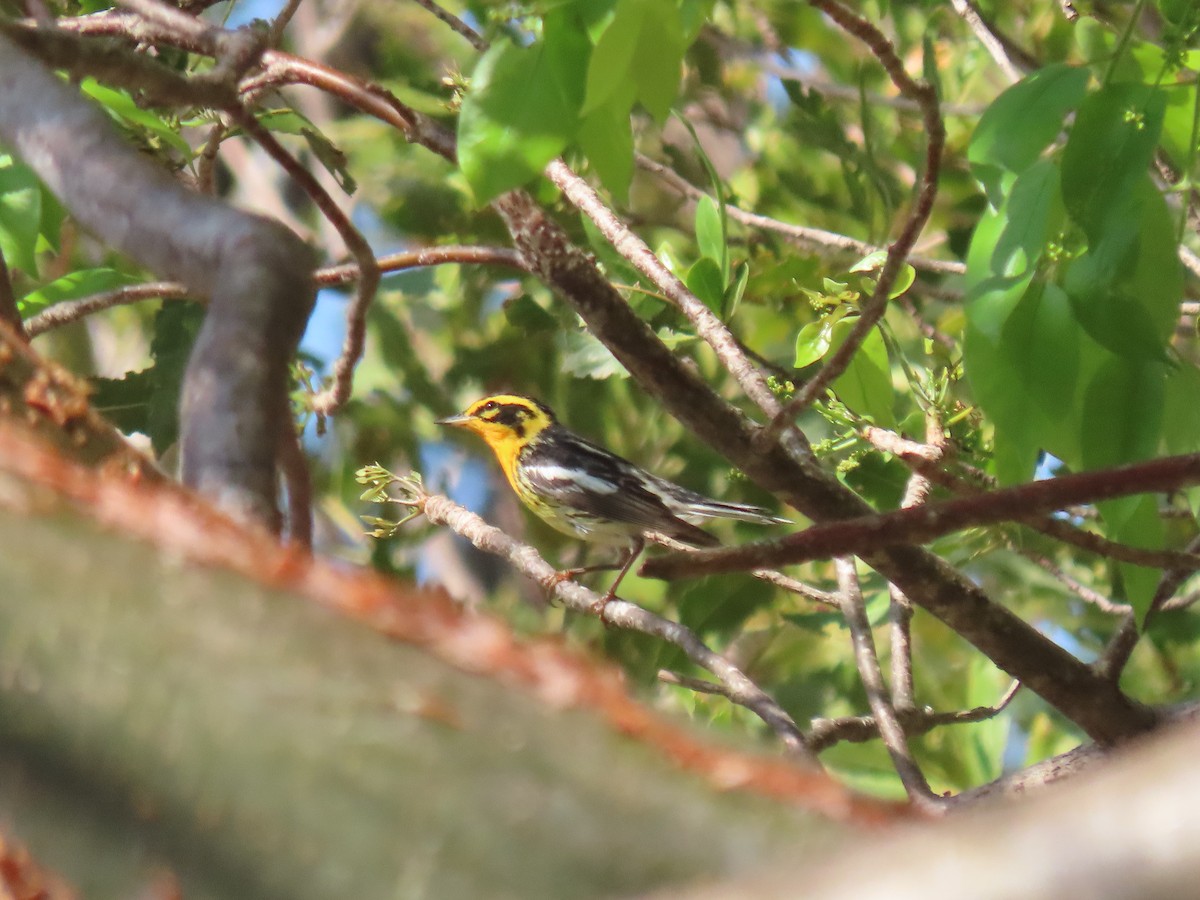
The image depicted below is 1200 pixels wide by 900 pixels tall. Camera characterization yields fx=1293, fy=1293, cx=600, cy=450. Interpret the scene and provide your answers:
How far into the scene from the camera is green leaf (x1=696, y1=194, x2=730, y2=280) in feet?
8.39

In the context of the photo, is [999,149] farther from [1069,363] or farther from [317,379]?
[317,379]

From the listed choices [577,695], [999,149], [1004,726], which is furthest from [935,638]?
[577,695]

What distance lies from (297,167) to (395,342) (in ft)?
9.77

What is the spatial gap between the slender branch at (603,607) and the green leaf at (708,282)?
0.73 metres

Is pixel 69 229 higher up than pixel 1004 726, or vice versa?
pixel 69 229

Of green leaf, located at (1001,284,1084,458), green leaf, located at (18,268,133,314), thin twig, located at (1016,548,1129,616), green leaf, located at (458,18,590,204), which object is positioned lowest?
green leaf, located at (1001,284,1084,458)

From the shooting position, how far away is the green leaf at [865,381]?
2.30 metres

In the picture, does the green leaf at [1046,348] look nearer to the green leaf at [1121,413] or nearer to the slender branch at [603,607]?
the green leaf at [1121,413]

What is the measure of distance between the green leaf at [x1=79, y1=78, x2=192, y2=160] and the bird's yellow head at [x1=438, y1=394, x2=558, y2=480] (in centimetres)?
250

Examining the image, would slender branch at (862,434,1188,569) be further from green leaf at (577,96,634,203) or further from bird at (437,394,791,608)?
bird at (437,394,791,608)

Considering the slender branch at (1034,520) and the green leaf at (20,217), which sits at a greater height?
the green leaf at (20,217)

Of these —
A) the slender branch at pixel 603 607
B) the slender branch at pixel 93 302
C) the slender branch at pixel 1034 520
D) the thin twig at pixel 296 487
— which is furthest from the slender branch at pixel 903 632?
the slender branch at pixel 93 302

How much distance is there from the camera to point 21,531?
36.2 inches

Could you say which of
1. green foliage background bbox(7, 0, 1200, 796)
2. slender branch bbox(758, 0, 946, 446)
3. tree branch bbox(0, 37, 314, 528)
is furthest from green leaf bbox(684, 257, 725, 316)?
tree branch bbox(0, 37, 314, 528)
